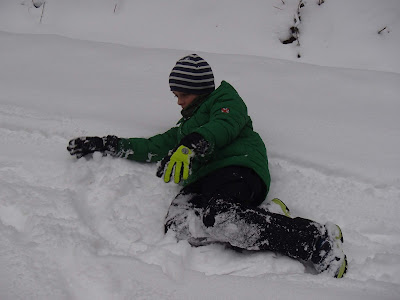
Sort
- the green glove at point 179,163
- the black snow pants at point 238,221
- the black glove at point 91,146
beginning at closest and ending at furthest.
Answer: the black snow pants at point 238,221
the green glove at point 179,163
the black glove at point 91,146

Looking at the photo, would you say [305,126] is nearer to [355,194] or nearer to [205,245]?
[355,194]

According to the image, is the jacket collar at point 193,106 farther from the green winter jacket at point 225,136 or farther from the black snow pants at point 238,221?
the black snow pants at point 238,221

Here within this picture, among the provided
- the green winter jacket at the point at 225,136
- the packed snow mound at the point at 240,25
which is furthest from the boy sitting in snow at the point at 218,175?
the packed snow mound at the point at 240,25

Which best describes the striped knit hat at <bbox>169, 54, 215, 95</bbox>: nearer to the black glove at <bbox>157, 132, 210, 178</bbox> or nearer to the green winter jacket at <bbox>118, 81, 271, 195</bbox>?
the green winter jacket at <bbox>118, 81, 271, 195</bbox>

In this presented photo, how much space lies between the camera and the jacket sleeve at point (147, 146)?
7.68 feet

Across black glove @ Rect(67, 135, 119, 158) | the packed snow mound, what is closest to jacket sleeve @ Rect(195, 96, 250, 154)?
black glove @ Rect(67, 135, 119, 158)

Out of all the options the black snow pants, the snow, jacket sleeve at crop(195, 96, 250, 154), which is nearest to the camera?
the snow

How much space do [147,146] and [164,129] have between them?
0.32 meters

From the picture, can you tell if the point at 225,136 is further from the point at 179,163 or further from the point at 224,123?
the point at 179,163

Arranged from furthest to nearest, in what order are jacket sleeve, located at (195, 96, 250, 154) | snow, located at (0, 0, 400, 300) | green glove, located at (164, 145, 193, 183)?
1. jacket sleeve, located at (195, 96, 250, 154)
2. green glove, located at (164, 145, 193, 183)
3. snow, located at (0, 0, 400, 300)

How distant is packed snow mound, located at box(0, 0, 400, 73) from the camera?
3805 millimetres

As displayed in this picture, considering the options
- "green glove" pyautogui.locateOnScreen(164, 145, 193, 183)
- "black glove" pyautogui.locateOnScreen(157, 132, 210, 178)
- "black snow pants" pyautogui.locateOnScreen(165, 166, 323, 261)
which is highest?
"black glove" pyautogui.locateOnScreen(157, 132, 210, 178)

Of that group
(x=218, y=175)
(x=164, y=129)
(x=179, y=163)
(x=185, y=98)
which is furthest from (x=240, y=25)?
(x=179, y=163)

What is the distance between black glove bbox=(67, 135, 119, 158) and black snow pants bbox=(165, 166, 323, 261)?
53 centimetres
